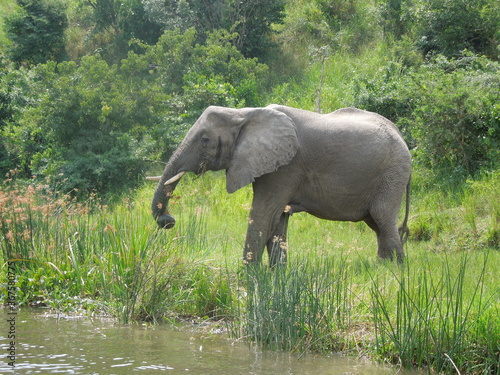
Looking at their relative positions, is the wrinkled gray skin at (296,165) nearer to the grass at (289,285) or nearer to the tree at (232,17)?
the grass at (289,285)

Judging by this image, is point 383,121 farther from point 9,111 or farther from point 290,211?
point 9,111

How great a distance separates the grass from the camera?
606cm

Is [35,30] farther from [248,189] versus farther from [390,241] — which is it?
[390,241]

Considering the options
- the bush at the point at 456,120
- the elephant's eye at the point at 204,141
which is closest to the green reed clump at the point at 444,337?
the elephant's eye at the point at 204,141

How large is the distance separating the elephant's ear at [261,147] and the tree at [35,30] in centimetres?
1879

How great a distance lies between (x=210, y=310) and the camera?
7934mm

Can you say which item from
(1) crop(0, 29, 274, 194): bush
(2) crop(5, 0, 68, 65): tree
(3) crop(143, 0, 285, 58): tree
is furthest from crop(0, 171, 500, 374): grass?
(2) crop(5, 0, 68, 65): tree

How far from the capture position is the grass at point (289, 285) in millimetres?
6062

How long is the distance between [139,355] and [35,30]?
2192 cm

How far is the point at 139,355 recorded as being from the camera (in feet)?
21.5

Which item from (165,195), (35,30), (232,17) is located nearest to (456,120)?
(165,195)

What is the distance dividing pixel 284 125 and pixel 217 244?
232 cm

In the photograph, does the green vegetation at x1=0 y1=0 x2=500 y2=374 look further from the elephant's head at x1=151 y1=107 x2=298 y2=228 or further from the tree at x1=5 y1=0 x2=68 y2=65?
the elephant's head at x1=151 y1=107 x2=298 y2=228

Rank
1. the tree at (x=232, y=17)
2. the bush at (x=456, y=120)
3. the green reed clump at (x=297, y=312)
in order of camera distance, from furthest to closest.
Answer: the tree at (x=232, y=17) → the bush at (x=456, y=120) → the green reed clump at (x=297, y=312)
